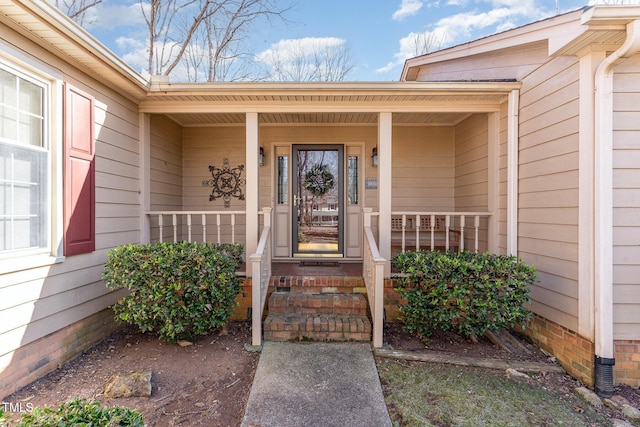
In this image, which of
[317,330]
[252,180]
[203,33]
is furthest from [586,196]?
[203,33]

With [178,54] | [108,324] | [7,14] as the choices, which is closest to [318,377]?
[108,324]

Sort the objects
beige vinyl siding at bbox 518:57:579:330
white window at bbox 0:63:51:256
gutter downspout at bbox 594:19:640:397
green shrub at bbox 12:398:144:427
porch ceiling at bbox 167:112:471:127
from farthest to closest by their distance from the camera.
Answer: porch ceiling at bbox 167:112:471:127 < beige vinyl siding at bbox 518:57:579:330 < gutter downspout at bbox 594:19:640:397 < white window at bbox 0:63:51:256 < green shrub at bbox 12:398:144:427

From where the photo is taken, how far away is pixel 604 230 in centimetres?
266

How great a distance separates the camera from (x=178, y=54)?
30.3 ft

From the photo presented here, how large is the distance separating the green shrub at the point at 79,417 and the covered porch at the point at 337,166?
2.31 m

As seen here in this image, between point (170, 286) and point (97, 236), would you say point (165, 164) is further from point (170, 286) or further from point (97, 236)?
point (170, 286)

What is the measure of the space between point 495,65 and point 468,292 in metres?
3.10

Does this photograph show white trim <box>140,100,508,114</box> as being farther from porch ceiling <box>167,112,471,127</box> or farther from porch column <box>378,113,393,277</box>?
porch ceiling <box>167,112,471,127</box>

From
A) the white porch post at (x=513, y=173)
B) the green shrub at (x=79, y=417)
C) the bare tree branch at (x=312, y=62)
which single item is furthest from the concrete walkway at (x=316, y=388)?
the bare tree branch at (x=312, y=62)

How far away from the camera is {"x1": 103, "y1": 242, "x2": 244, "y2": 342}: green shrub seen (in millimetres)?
3100

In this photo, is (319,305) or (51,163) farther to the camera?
(319,305)

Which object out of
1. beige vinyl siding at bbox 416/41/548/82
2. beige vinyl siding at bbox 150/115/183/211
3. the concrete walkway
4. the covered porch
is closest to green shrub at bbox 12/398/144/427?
the concrete walkway

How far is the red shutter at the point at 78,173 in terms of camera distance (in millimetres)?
2947

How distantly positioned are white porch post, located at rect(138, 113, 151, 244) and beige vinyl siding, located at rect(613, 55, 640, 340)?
4.99 m
